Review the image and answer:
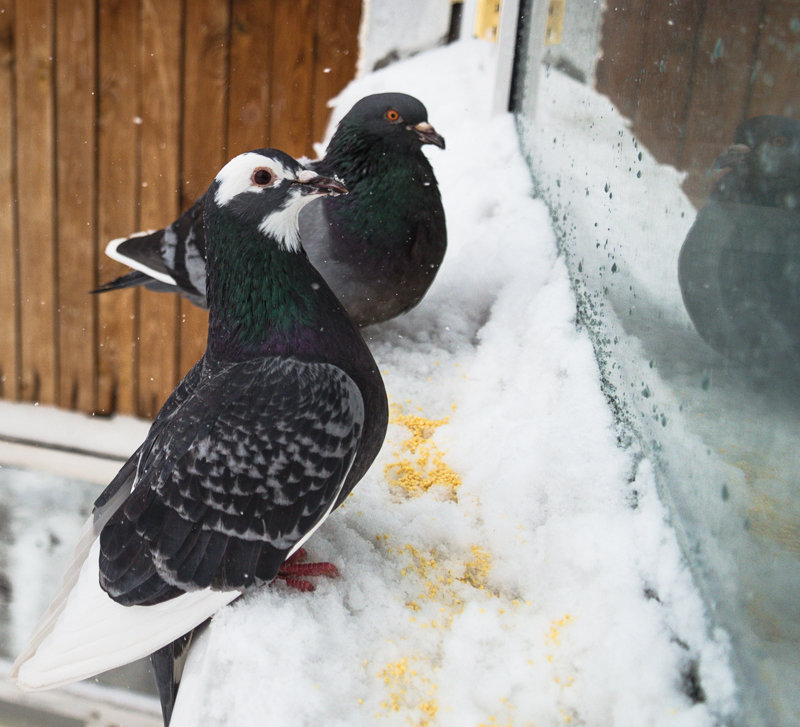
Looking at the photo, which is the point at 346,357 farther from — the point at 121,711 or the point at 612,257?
the point at 121,711

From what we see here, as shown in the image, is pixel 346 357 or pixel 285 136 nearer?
pixel 346 357


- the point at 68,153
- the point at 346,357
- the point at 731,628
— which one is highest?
the point at 346,357

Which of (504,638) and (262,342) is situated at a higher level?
(262,342)

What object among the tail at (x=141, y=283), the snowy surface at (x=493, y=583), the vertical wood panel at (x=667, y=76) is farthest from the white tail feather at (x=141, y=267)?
the vertical wood panel at (x=667, y=76)

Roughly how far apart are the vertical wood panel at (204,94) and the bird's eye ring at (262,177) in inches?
114

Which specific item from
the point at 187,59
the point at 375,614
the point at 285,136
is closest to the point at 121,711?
the point at 375,614

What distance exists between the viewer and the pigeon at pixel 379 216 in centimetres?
246

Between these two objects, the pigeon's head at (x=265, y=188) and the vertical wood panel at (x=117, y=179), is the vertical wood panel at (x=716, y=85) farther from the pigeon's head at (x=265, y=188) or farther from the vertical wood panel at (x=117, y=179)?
the vertical wood panel at (x=117, y=179)

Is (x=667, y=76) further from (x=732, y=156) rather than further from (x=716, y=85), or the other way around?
(x=732, y=156)

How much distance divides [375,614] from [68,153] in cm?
380

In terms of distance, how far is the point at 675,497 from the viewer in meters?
1.57

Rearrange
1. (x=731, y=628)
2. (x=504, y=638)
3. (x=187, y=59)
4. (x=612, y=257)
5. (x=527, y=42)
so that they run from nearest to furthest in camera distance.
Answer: (x=731, y=628)
(x=504, y=638)
(x=612, y=257)
(x=527, y=42)
(x=187, y=59)

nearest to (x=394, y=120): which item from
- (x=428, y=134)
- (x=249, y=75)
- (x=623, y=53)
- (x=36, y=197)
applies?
(x=428, y=134)

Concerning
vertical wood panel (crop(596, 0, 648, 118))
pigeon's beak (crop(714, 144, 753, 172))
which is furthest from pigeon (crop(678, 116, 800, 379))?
vertical wood panel (crop(596, 0, 648, 118))
